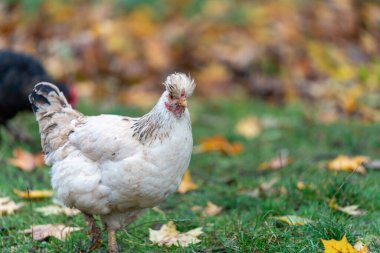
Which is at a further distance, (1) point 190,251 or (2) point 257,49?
(2) point 257,49

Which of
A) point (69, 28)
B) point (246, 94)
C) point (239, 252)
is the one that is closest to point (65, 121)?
point (239, 252)

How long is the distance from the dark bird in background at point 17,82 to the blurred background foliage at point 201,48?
219cm

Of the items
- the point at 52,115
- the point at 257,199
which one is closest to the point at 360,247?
the point at 257,199

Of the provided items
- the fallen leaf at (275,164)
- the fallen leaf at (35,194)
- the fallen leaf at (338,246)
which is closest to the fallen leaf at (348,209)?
the fallen leaf at (338,246)

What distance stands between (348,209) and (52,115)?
1.96 metres

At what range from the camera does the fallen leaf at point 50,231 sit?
3.57 m

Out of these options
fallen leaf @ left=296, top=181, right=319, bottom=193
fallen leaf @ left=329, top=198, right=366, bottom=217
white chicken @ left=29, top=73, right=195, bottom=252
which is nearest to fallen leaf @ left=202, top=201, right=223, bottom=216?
fallen leaf @ left=296, top=181, right=319, bottom=193

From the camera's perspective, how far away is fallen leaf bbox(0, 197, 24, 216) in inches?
159

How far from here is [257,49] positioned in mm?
8742

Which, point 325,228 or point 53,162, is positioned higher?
point 53,162

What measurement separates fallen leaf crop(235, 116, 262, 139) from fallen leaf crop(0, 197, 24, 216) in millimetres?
3117

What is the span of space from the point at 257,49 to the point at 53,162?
5661 mm

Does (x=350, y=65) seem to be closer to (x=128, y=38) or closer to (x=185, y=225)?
(x=128, y=38)

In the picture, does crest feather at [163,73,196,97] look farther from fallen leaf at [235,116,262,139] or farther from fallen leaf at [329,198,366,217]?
fallen leaf at [235,116,262,139]
